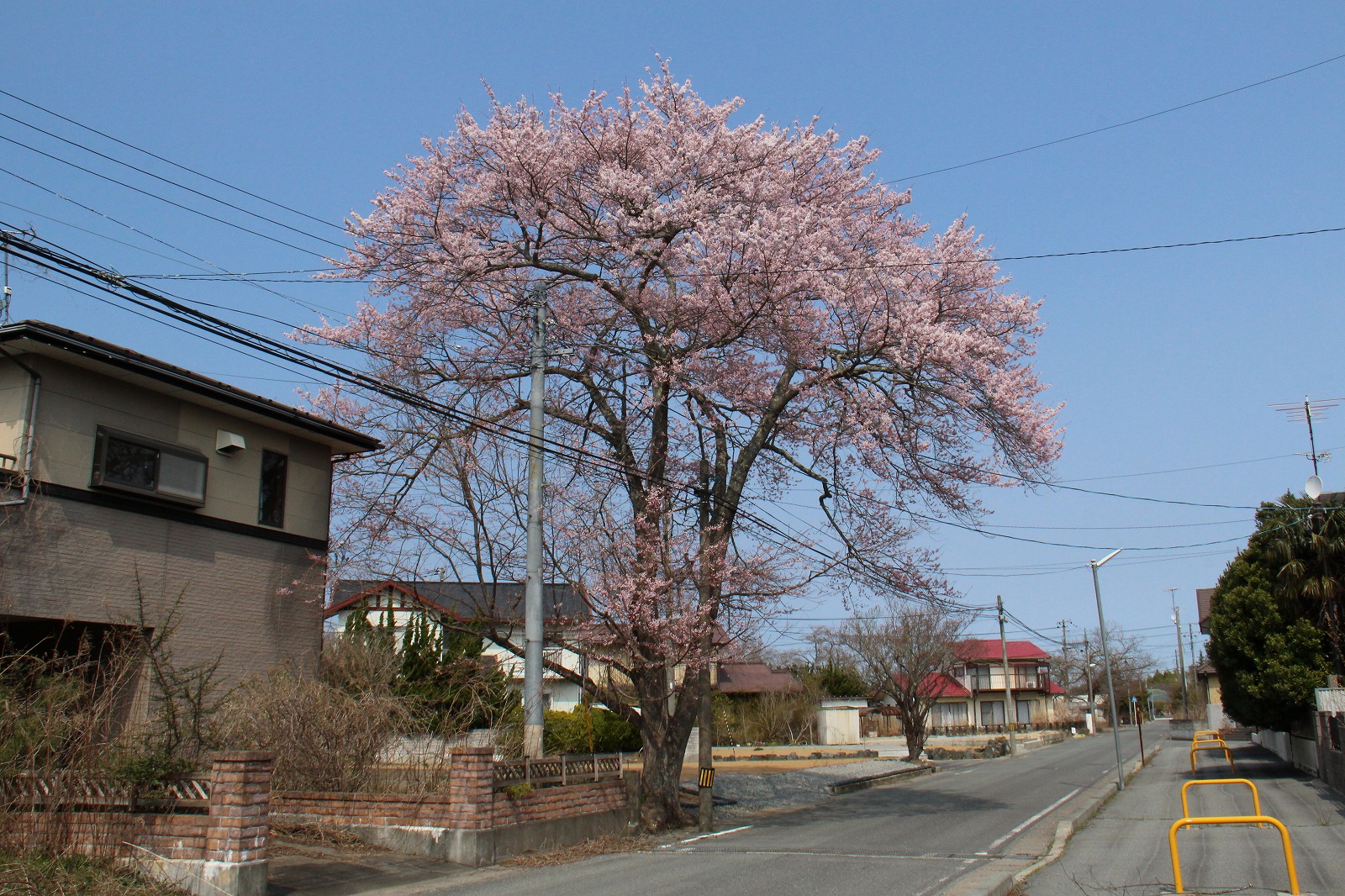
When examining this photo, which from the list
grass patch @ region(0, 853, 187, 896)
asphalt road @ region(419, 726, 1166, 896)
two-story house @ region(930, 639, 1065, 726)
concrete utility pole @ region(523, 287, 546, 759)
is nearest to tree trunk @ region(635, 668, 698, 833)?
asphalt road @ region(419, 726, 1166, 896)

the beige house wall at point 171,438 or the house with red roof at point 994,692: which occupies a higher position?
the beige house wall at point 171,438

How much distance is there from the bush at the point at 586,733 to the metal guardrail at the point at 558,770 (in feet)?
5.27

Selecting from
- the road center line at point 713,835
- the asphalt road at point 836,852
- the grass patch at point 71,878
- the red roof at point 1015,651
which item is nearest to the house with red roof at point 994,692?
the red roof at point 1015,651

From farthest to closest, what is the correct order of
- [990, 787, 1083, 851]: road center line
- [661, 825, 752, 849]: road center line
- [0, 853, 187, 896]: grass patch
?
[661, 825, 752, 849]: road center line → [990, 787, 1083, 851]: road center line → [0, 853, 187, 896]: grass patch

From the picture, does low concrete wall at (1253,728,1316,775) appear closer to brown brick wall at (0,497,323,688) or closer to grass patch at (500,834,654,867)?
grass patch at (500,834,654,867)

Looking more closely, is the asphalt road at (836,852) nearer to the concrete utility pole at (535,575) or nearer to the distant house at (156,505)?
the concrete utility pole at (535,575)

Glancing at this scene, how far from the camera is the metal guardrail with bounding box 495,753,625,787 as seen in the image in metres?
13.4

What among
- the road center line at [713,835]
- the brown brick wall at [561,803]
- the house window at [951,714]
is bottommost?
the house window at [951,714]

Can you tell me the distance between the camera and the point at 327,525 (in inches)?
750

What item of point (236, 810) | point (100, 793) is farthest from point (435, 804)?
point (100, 793)

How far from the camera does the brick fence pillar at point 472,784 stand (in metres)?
12.5

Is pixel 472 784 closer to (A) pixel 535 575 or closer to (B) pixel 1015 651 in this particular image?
(A) pixel 535 575

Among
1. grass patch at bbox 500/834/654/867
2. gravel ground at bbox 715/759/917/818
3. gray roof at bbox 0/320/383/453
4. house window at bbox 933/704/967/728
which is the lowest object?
house window at bbox 933/704/967/728

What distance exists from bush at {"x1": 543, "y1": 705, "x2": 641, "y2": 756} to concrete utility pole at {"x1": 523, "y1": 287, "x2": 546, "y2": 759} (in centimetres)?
335
